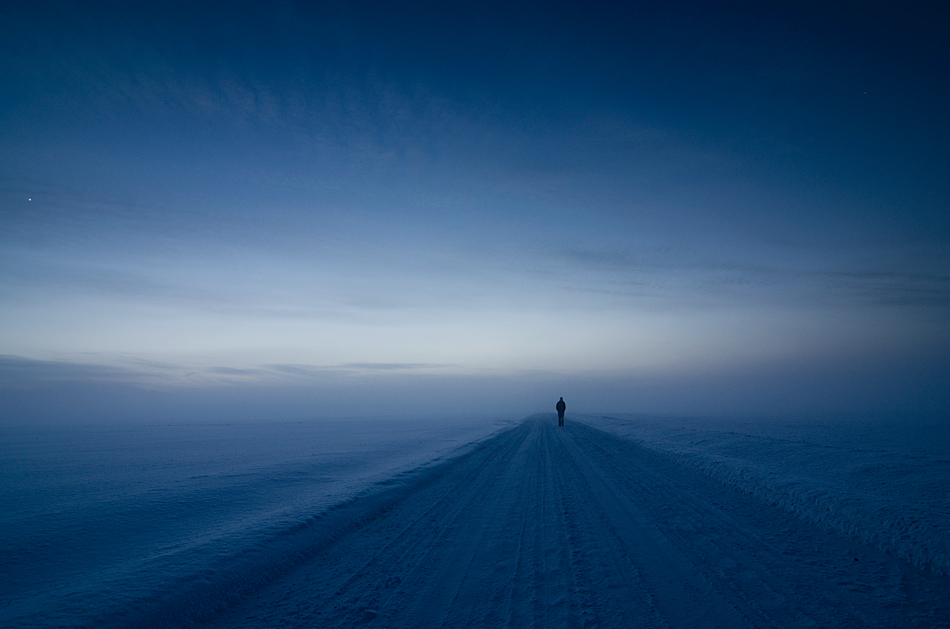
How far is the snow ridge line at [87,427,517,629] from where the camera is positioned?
4703 mm

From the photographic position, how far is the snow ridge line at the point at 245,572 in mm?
4703

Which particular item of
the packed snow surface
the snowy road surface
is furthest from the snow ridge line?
the snowy road surface

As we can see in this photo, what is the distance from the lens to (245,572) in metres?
5.77

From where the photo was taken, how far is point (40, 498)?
472 inches

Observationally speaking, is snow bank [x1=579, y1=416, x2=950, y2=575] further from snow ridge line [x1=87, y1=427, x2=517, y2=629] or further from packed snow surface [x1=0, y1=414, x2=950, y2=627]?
snow ridge line [x1=87, y1=427, x2=517, y2=629]

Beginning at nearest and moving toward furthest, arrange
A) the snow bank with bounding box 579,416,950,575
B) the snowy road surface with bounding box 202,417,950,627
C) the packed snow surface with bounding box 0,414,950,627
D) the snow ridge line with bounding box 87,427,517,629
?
the snowy road surface with bounding box 202,417,950,627, the packed snow surface with bounding box 0,414,950,627, the snow ridge line with bounding box 87,427,517,629, the snow bank with bounding box 579,416,950,575

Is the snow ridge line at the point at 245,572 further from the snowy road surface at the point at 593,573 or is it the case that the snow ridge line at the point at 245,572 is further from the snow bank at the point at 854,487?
the snow bank at the point at 854,487

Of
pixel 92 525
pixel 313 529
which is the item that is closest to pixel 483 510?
pixel 313 529

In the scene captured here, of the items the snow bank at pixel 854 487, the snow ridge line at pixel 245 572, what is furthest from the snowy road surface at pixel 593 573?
the snow bank at pixel 854 487

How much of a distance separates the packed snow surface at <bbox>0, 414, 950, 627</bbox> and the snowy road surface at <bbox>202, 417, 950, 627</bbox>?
1.2 inches

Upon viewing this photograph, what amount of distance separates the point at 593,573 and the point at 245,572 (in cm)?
498

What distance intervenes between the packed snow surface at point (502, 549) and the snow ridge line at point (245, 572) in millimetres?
33

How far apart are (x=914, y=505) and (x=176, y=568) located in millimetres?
13083

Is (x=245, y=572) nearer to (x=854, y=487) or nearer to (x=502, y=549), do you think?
(x=502, y=549)
